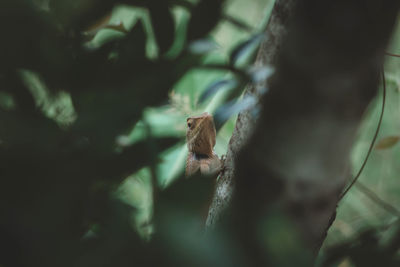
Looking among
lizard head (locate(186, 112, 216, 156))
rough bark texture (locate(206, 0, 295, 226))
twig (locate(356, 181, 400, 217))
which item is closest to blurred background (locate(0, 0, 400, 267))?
rough bark texture (locate(206, 0, 295, 226))

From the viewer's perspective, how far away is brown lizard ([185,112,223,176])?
1.77 m

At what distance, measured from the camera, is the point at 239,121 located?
2.96ft

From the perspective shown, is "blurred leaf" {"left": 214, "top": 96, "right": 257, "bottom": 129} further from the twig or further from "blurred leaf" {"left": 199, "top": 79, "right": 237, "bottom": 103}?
the twig

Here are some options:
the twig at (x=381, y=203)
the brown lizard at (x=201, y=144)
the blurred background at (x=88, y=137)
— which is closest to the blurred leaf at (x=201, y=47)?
the blurred background at (x=88, y=137)

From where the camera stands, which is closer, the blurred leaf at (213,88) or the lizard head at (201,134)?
the blurred leaf at (213,88)

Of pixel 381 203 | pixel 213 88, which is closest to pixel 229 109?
pixel 213 88

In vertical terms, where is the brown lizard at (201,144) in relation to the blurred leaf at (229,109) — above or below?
above

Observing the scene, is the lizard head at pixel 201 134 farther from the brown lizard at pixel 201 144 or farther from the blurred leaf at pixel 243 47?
the blurred leaf at pixel 243 47

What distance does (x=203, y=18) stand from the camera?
42 cm

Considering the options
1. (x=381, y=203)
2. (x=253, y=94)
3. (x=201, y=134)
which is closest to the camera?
(x=253, y=94)

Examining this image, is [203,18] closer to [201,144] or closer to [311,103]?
[311,103]

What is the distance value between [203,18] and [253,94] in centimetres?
33

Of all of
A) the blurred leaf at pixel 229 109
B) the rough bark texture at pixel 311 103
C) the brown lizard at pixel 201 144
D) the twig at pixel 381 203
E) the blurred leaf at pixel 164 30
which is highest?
the brown lizard at pixel 201 144

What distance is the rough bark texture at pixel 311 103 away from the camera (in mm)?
350
